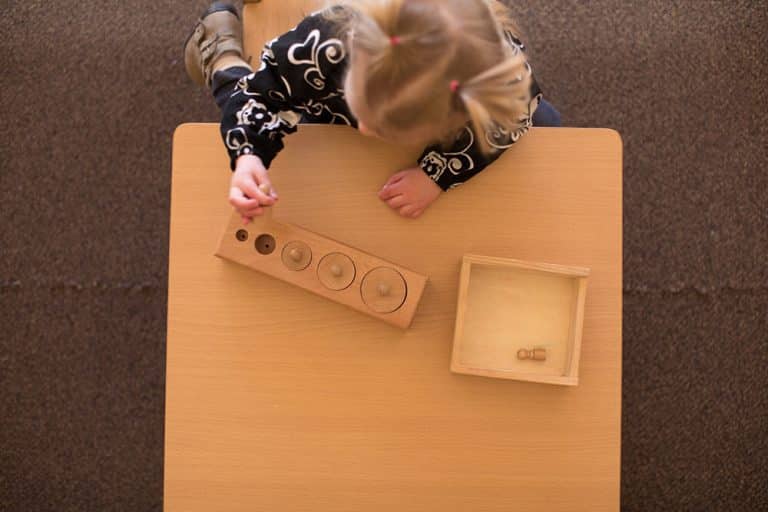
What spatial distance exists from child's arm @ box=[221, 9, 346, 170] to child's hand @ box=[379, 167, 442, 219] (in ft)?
0.41

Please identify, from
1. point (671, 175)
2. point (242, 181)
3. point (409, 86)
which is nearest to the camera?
point (409, 86)

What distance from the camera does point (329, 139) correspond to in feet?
2.35

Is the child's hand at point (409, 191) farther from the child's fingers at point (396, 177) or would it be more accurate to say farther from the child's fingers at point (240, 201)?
the child's fingers at point (240, 201)

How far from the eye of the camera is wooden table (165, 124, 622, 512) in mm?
713

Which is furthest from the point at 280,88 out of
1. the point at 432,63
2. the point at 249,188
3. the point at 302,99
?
the point at 432,63

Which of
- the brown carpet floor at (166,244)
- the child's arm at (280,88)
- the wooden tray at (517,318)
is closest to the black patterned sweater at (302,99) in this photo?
the child's arm at (280,88)

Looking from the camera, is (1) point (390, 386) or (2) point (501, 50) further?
(1) point (390, 386)

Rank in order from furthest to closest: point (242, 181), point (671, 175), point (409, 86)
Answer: point (671, 175) < point (242, 181) < point (409, 86)

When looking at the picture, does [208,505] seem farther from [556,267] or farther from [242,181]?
[556,267]

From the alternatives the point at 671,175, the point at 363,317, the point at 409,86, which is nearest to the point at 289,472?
the point at 363,317

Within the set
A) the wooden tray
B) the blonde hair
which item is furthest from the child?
the wooden tray

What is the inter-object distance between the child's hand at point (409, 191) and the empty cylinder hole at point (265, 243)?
130 mm

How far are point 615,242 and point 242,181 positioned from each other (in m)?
0.41

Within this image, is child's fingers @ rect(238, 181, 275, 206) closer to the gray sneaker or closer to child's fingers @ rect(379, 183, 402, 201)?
child's fingers @ rect(379, 183, 402, 201)
